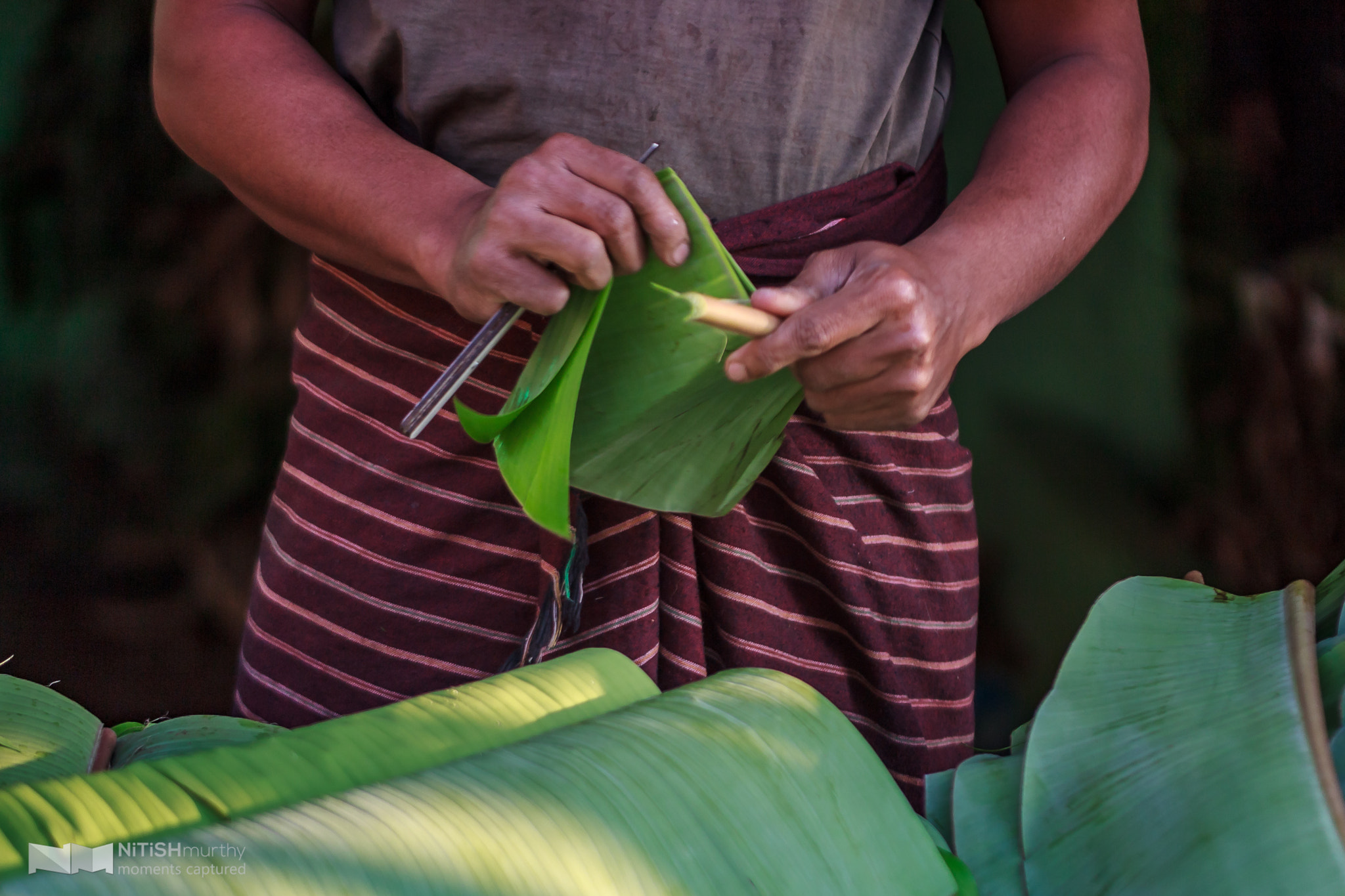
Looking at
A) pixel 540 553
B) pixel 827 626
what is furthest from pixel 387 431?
pixel 827 626

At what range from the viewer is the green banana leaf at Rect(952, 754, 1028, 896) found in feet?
1.47

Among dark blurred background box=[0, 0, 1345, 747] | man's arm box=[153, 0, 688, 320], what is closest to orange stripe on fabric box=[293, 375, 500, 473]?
man's arm box=[153, 0, 688, 320]

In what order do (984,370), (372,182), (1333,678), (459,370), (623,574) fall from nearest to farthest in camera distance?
(1333,678)
(459,370)
(372,182)
(623,574)
(984,370)

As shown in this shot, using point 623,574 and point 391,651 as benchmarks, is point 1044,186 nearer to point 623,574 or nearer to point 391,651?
point 623,574

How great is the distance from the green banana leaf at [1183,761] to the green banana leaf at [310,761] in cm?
19

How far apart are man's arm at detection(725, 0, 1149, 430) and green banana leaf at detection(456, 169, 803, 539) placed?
32mm

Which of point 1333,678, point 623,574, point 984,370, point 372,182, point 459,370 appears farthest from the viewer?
point 984,370

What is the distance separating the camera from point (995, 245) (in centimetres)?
70

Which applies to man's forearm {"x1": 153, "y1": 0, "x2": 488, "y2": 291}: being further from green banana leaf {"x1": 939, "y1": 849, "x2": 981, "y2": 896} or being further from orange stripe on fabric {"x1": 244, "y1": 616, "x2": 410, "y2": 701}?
green banana leaf {"x1": 939, "y1": 849, "x2": 981, "y2": 896}

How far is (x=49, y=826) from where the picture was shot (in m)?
0.29

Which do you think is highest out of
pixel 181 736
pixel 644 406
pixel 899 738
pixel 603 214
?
pixel 603 214

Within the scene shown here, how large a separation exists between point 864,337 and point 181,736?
1.36 feet

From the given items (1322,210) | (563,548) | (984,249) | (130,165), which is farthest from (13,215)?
(1322,210)

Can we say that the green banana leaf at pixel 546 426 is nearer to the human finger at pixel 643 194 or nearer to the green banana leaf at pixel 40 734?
the human finger at pixel 643 194
